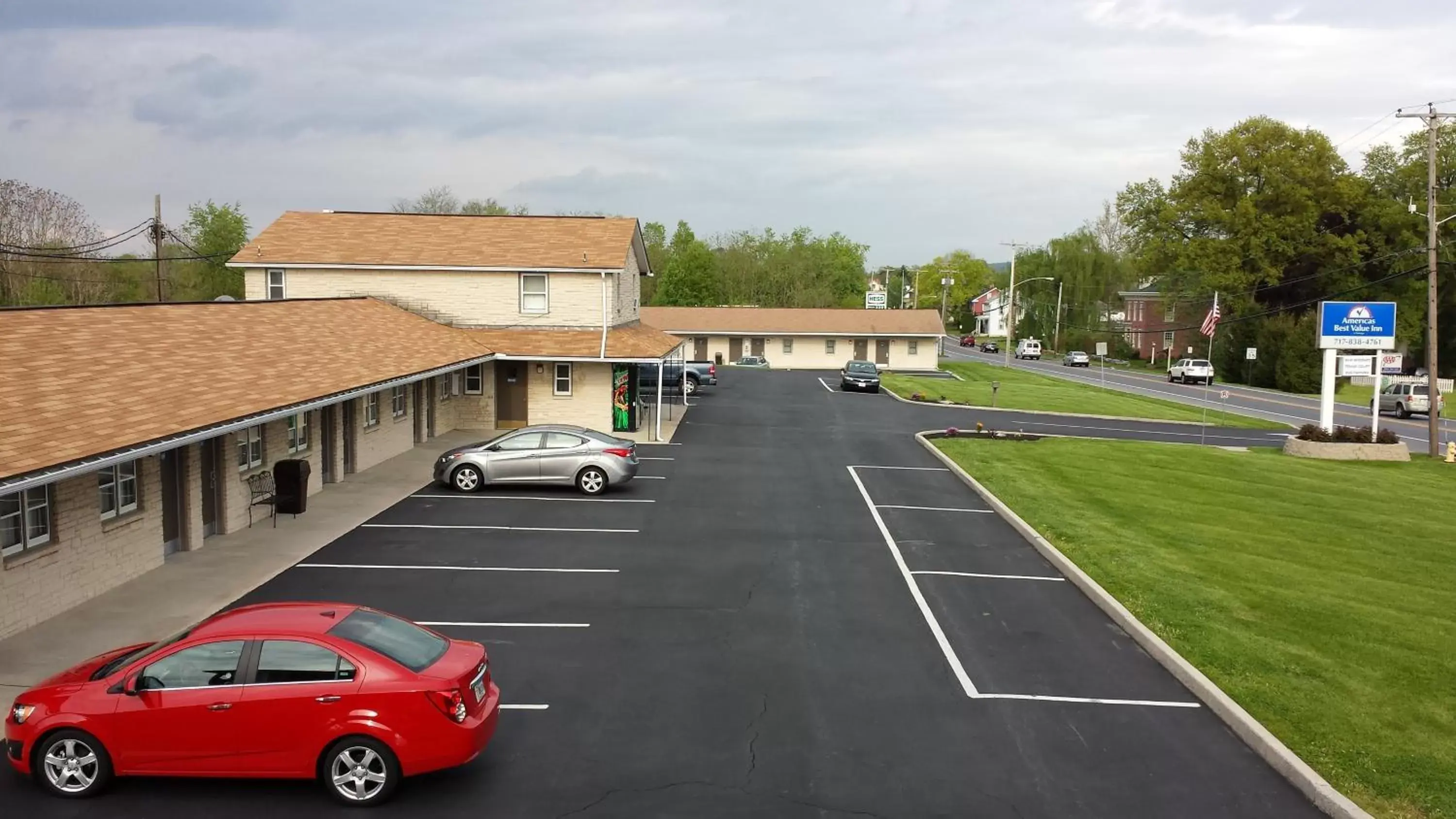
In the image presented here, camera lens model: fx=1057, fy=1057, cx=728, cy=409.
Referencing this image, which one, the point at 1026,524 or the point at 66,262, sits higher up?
the point at 66,262

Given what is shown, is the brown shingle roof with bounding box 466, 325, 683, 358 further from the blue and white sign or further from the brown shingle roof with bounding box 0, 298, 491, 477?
the blue and white sign

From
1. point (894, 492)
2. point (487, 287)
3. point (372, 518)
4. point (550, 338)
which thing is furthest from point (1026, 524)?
point (487, 287)

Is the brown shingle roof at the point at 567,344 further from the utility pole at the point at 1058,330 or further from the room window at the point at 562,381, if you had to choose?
the utility pole at the point at 1058,330

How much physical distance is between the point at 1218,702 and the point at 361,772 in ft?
28.6

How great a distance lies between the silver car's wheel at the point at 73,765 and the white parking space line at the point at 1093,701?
8326mm

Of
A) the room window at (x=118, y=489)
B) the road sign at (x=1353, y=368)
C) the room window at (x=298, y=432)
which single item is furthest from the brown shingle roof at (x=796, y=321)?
the room window at (x=118, y=489)

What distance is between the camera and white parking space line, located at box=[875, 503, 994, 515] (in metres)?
22.4

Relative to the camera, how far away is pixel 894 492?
24484mm

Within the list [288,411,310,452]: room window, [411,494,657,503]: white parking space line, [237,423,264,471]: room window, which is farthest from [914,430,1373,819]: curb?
[288,411,310,452]: room window

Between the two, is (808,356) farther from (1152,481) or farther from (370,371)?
(370,371)

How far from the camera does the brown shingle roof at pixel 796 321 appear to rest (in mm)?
71375

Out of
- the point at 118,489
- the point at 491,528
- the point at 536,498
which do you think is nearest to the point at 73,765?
the point at 118,489

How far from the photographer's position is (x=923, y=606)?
15234 mm

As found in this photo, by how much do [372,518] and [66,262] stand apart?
52.7 meters
